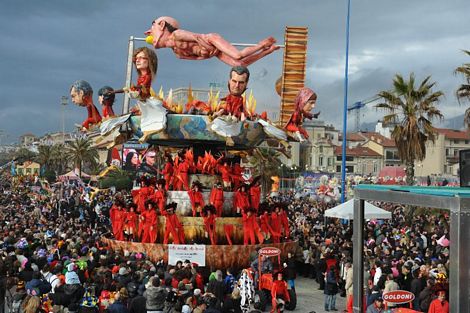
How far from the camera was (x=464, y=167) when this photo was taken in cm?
672

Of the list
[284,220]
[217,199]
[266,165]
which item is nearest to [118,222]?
[217,199]

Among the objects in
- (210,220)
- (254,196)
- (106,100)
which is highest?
(106,100)

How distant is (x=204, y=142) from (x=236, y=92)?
300 centimetres

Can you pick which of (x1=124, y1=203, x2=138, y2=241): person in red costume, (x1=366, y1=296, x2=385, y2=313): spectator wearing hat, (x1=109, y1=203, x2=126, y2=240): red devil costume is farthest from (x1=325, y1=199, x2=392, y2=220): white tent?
(x1=366, y1=296, x2=385, y2=313): spectator wearing hat

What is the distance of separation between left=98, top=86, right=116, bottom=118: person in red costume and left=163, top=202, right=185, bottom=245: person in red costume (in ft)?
16.5

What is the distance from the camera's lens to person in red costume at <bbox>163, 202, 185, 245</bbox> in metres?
19.5

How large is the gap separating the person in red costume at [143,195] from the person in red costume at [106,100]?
121 inches

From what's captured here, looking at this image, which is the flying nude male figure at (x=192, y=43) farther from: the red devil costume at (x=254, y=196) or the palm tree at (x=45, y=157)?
the palm tree at (x=45, y=157)

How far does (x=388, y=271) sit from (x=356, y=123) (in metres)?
170

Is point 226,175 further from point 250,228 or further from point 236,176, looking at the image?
point 250,228

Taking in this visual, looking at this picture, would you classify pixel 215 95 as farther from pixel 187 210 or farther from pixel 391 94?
pixel 391 94

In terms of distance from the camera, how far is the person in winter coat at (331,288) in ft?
47.2

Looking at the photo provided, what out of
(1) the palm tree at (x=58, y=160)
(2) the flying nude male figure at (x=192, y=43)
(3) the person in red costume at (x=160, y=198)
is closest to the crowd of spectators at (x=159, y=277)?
(3) the person in red costume at (x=160, y=198)

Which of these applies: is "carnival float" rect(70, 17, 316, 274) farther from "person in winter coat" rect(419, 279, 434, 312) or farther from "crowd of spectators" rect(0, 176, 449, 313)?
"person in winter coat" rect(419, 279, 434, 312)
